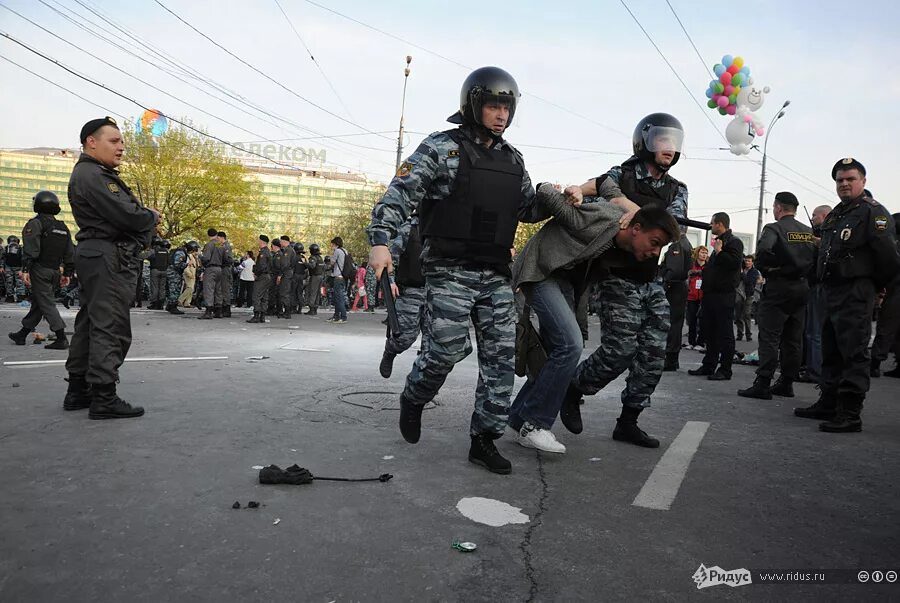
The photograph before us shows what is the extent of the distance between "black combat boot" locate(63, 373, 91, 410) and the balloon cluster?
17.5 m

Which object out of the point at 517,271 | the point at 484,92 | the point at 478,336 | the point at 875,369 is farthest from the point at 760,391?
the point at 484,92

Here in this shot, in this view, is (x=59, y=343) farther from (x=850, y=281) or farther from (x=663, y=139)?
(x=850, y=281)

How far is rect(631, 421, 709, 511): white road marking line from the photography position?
10.2 ft

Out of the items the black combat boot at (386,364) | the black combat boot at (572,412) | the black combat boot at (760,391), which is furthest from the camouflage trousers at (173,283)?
the black combat boot at (572,412)

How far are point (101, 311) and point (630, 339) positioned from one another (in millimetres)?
3508

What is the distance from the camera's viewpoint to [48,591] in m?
2.00

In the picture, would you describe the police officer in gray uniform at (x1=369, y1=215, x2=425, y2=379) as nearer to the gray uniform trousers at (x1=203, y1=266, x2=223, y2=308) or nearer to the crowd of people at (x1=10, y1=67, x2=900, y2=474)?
the crowd of people at (x1=10, y1=67, x2=900, y2=474)

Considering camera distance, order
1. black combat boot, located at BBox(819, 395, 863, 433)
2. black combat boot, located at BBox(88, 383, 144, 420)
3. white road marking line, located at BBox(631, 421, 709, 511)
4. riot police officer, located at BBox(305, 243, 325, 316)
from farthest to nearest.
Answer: riot police officer, located at BBox(305, 243, 325, 316) < black combat boot, located at BBox(819, 395, 863, 433) < black combat boot, located at BBox(88, 383, 144, 420) < white road marking line, located at BBox(631, 421, 709, 511)

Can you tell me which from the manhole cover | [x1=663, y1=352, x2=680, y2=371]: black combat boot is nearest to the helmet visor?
the manhole cover

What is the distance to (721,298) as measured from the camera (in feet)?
27.5

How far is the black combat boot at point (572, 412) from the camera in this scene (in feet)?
14.5

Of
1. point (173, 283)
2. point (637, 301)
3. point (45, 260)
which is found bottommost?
point (173, 283)

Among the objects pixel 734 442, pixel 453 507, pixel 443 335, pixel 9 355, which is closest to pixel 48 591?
pixel 453 507

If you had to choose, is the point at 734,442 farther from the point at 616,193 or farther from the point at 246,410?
the point at 246,410
